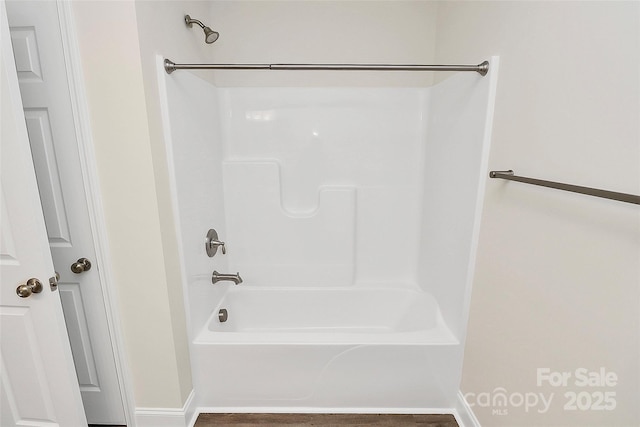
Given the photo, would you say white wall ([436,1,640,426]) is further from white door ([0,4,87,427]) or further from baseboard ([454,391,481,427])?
white door ([0,4,87,427])

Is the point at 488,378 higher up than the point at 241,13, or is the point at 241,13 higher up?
the point at 241,13

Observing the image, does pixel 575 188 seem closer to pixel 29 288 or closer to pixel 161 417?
pixel 29 288

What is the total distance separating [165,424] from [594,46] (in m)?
2.35

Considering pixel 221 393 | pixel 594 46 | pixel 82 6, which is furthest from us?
pixel 221 393

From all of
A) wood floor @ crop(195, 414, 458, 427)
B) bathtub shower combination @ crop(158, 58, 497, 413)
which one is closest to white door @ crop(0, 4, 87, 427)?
bathtub shower combination @ crop(158, 58, 497, 413)

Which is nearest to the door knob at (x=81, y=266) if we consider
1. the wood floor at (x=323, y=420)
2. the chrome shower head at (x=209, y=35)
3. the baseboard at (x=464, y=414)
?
the wood floor at (x=323, y=420)

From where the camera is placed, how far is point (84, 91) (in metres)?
1.30

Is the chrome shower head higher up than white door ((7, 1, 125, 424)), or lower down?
higher up

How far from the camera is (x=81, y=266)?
1441 mm

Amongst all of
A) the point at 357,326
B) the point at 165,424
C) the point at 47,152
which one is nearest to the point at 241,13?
the point at 47,152

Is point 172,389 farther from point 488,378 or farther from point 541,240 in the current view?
point 541,240

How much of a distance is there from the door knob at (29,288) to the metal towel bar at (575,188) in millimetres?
1821

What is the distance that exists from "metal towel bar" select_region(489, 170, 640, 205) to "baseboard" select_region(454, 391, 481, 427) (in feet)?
3.93

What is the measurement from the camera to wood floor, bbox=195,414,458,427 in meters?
1.77
